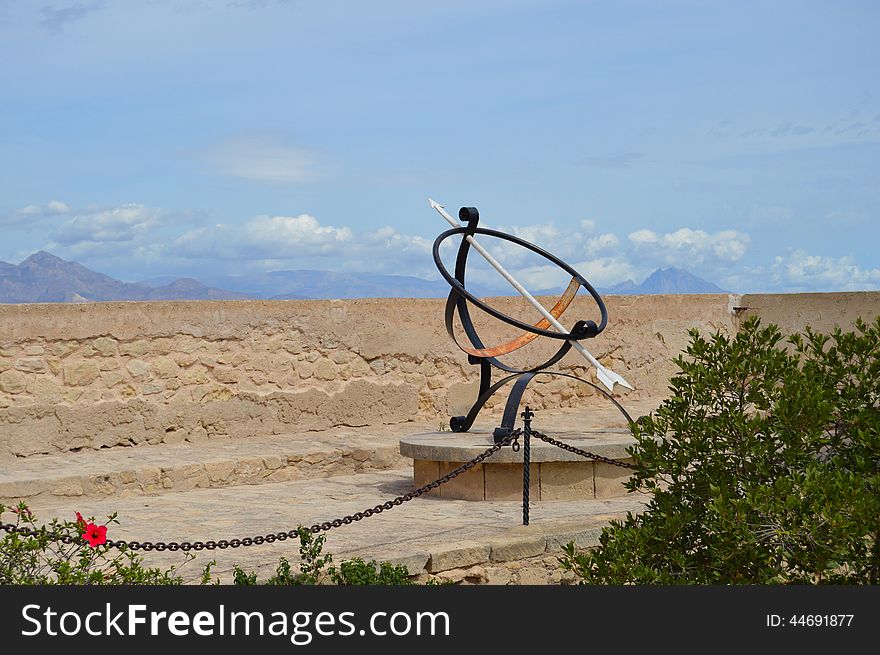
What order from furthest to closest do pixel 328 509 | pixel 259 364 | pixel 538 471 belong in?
1. pixel 259 364
2. pixel 538 471
3. pixel 328 509

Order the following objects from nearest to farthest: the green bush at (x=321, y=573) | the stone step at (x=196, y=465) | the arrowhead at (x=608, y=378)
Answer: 1. the green bush at (x=321, y=573)
2. the stone step at (x=196, y=465)
3. the arrowhead at (x=608, y=378)

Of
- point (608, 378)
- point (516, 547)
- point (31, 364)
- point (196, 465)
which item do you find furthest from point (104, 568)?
point (608, 378)

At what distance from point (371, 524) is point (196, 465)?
2106 mm

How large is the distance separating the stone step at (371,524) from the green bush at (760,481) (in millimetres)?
1527

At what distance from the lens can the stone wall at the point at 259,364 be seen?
8.34 m

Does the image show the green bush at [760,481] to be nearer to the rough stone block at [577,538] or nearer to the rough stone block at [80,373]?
the rough stone block at [577,538]

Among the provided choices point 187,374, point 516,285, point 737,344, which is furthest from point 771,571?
point 187,374

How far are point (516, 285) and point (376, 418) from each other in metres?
2.19

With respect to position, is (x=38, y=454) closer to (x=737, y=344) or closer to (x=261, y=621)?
(x=261, y=621)

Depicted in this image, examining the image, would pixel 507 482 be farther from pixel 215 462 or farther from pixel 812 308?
pixel 812 308

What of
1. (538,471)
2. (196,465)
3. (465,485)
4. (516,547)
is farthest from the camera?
(196,465)

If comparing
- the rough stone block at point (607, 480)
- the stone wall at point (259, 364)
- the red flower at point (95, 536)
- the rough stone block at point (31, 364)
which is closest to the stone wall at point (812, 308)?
the stone wall at point (259, 364)

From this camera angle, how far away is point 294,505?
7.31 m

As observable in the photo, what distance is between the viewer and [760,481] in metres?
4.08
